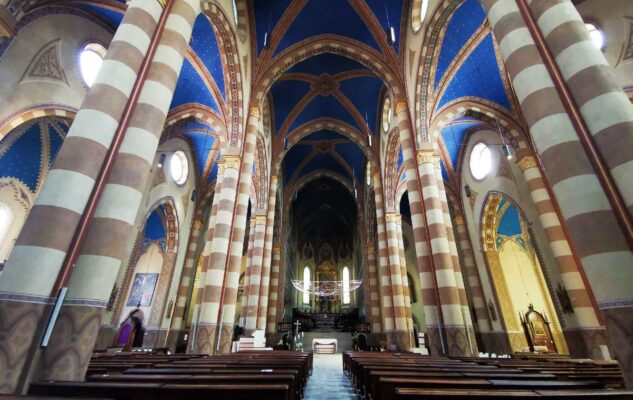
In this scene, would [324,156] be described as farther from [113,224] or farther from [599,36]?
[113,224]

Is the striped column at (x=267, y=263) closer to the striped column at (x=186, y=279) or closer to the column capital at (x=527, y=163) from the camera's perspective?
the striped column at (x=186, y=279)

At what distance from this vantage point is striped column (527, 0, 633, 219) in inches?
121

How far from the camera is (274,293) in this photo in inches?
671

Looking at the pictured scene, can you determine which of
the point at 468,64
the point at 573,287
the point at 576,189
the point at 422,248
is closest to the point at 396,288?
the point at 422,248

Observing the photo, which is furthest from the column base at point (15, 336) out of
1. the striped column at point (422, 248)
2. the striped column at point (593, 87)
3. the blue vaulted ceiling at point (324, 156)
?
the blue vaulted ceiling at point (324, 156)

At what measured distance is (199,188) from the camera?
654 inches

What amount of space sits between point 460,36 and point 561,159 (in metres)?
8.21

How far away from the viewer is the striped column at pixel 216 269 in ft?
23.9

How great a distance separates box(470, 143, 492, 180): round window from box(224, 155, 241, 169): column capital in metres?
11.5

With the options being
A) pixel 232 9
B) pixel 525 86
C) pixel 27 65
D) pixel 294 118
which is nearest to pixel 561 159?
pixel 525 86

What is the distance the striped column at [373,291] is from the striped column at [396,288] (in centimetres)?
402

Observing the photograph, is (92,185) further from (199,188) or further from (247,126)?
(199,188)

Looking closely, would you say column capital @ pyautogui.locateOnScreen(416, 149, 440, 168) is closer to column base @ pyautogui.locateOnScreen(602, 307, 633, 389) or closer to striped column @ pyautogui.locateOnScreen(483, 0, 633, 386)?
striped column @ pyautogui.locateOnScreen(483, 0, 633, 386)

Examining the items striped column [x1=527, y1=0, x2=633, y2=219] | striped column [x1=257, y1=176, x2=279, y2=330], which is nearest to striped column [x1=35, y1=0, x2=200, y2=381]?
striped column [x1=527, y1=0, x2=633, y2=219]
